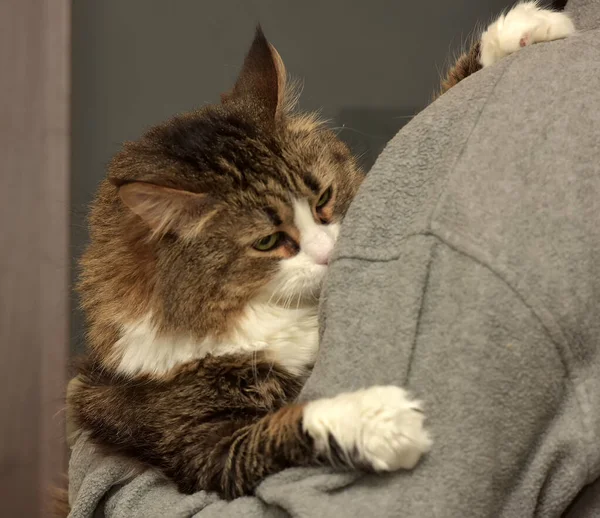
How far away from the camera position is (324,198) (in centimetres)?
126

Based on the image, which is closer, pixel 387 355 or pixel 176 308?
pixel 387 355

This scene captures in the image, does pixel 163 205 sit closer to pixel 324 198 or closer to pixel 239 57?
pixel 324 198

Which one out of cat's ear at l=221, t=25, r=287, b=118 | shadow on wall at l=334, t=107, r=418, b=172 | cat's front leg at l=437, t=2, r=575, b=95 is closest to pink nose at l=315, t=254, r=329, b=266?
cat's ear at l=221, t=25, r=287, b=118

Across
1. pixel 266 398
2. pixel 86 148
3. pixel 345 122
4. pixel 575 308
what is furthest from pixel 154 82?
pixel 575 308

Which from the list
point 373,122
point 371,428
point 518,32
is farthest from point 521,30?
point 373,122

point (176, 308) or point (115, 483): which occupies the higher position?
point (176, 308)

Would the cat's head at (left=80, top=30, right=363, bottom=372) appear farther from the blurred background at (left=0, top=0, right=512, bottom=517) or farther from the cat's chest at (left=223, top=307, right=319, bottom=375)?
the blurred background at (left=0, top=0, right=512, bottom=517)

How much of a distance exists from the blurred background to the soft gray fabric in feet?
3.75

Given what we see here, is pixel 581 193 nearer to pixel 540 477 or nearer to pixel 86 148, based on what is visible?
pixel 540 477

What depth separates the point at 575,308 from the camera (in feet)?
2.64

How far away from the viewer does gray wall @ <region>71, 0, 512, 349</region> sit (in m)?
2.09

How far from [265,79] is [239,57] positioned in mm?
968

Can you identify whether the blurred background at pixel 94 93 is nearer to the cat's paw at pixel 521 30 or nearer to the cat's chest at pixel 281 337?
the cat's paw at pixel 521 30

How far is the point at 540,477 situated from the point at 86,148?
74.9 inches
